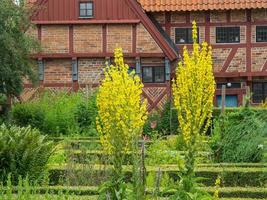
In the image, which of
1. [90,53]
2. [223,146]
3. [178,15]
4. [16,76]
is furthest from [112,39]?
[223,146]

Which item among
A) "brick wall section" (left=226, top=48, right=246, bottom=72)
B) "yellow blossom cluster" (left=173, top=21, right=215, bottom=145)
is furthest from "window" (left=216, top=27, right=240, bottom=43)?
"yellow blossom cluster" (left=173, top=21, right=215, bottom=145)

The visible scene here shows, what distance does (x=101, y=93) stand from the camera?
6387 millimetres

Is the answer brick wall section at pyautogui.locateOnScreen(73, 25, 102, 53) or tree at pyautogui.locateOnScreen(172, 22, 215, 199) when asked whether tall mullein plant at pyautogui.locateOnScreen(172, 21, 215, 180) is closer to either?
tree at pyautogui.locateOnScreen(172, 22, 215, 199)

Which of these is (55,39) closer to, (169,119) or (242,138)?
→ (169,119)

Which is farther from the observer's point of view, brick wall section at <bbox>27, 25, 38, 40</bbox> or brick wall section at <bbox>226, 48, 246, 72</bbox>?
brick wall section at <bbox>226, 48, 246, 72</bbox>

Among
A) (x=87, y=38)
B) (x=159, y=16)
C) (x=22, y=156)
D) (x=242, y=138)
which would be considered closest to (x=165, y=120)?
(x=87, y=38)

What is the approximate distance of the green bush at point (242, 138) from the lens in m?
12.7

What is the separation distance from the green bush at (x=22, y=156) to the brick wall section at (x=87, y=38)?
54.8 feet

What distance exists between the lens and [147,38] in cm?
2666

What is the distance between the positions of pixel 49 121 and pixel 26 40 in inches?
118

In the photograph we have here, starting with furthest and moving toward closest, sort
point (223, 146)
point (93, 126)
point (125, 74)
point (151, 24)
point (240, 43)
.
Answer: point (240, 43) < point (151, 24) < point (93, 126) < point (223, 146) < point (125, 74)

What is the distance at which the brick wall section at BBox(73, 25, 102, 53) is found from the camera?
2698 centimetres

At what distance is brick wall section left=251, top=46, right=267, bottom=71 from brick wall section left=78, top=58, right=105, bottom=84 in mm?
6165

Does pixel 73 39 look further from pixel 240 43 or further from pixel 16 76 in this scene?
pixel 240 43
